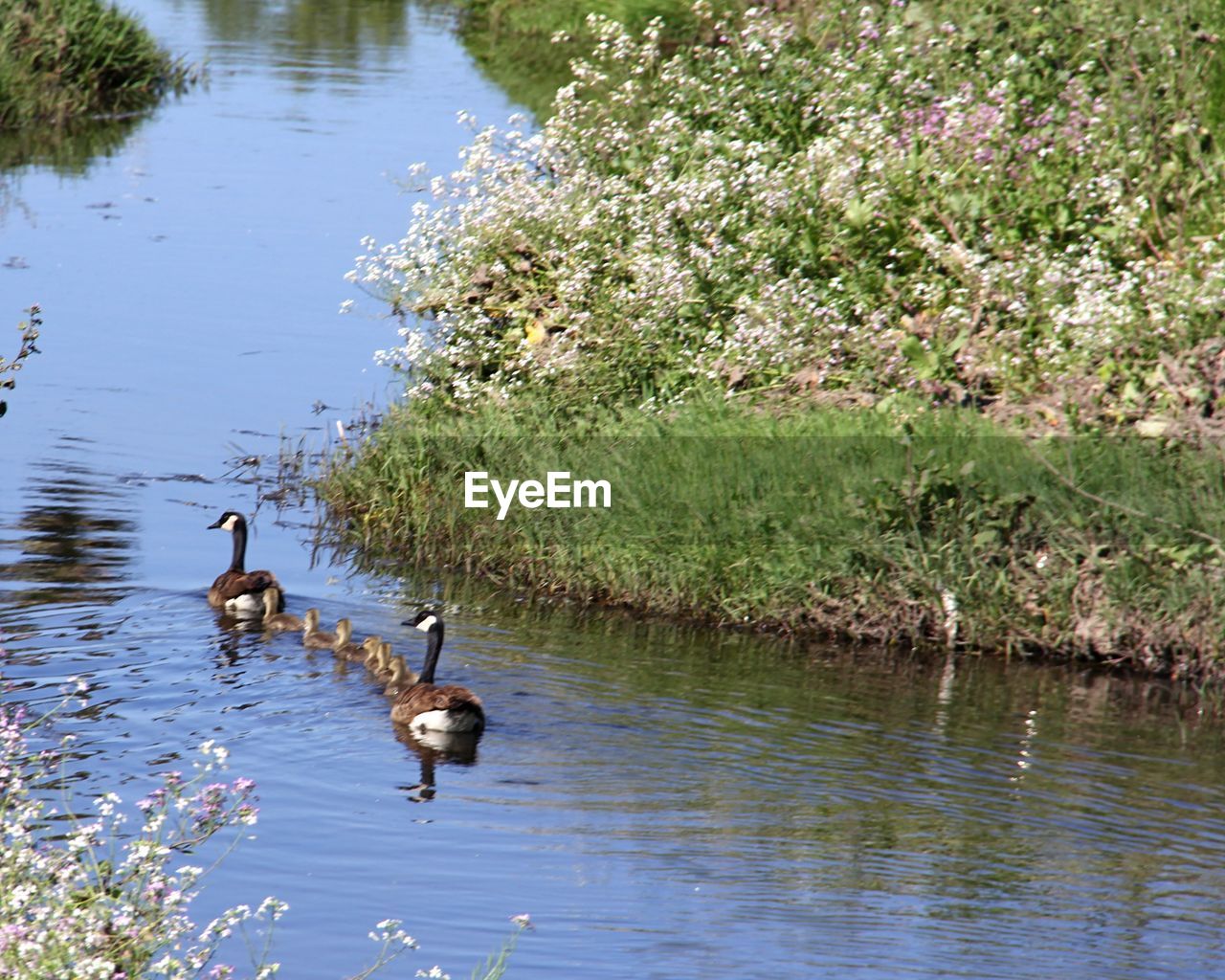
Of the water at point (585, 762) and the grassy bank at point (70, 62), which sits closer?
the water at point (585, 762)

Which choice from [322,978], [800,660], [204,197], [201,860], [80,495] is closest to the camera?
[322,978]

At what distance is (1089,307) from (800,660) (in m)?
3.75

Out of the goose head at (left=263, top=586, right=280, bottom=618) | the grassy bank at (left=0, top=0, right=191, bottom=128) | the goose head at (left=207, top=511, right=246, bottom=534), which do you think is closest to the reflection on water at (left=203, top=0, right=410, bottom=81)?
the grassy bank at (left=0, top=0, right=191, bottom=128)

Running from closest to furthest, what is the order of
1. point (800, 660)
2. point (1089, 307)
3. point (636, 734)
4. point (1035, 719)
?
1. point (636, 734)
2. point (1035, 719)
3. point (800, 660)
4. point (1089, 307)

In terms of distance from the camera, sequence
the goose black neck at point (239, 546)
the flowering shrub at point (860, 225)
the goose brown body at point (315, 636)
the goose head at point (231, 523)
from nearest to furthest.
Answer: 1. the goose brown body at point (315, 636)
2. the goose black neck at point (239, 546)
3. the goose head at point (231, 523)
4. the flowering shrub at point (860, 225)

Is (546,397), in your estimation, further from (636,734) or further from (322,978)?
(322,978)

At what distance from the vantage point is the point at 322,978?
8281mm

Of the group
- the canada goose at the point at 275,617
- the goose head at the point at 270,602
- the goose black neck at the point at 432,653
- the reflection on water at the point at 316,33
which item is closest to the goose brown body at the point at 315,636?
the canada goose at the point at 275,617

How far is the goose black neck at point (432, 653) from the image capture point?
41.1 feet

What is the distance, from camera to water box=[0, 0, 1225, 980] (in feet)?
29.5

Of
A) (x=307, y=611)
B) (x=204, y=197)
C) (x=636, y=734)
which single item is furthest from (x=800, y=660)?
(x=204, y=197)

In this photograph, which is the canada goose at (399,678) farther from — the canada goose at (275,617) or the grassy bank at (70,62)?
the grassy bank at (70,62)

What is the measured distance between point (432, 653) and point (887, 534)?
3527mm

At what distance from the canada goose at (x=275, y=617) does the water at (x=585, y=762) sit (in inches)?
8.5
